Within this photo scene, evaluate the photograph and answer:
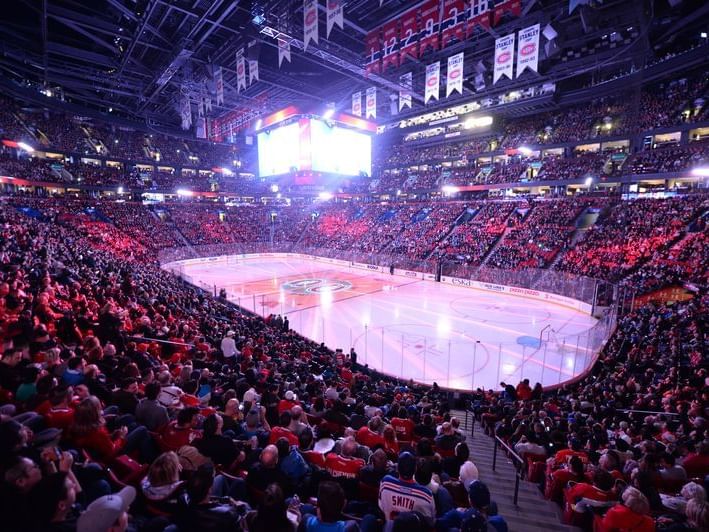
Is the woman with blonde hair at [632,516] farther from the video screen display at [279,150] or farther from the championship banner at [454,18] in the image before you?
the video screen display at [279,150]

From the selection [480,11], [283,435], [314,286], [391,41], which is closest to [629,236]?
[480,11]

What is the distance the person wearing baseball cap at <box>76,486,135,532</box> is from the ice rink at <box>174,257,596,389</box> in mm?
12028

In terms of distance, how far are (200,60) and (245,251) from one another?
26.0 metres

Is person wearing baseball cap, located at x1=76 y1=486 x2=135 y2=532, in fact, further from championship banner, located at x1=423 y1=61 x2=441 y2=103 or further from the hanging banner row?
championship banner, located at x1=423 y1=61 x2=441 y2=103

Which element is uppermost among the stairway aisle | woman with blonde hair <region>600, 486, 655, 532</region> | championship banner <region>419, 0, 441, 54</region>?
championship banner <region>419, 0, 441, 54</region>

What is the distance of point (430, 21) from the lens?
16750 millimetres

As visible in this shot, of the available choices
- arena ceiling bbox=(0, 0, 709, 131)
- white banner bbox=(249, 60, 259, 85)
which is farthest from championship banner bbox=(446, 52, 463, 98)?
white banner bbox=(249, 60, 259, 85)

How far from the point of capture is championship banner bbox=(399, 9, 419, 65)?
17595mm

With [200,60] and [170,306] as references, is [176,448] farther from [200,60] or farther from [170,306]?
[200,60]

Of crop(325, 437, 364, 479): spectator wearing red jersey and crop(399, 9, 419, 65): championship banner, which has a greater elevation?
crop(399, 9, 419, 65): championship banner

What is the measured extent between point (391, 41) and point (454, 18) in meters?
4.71

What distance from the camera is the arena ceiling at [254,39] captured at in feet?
64.4

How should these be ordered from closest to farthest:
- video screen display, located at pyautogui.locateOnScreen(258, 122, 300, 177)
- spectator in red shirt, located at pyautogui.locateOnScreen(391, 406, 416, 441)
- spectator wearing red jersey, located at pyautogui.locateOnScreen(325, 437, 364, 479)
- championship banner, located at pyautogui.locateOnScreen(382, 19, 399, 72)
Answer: spectator wearing red jersey, located at pyautogui.locateOnScreen(325, 437, 364, 479) → spectator in red shirt, located at pyautogui.locateOnScreen(391, 406, 416, 441) → championship banner, located at pyautogui.locateOnScreen(382, 19, 399, 72) → video screen display, located at pyautogui.locateOnScreen(258, 122, 300, 177)

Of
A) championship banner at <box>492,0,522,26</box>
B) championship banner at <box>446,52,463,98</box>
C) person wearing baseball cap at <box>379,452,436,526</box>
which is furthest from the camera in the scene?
championship banner at <box>446,52,463,98</box>
